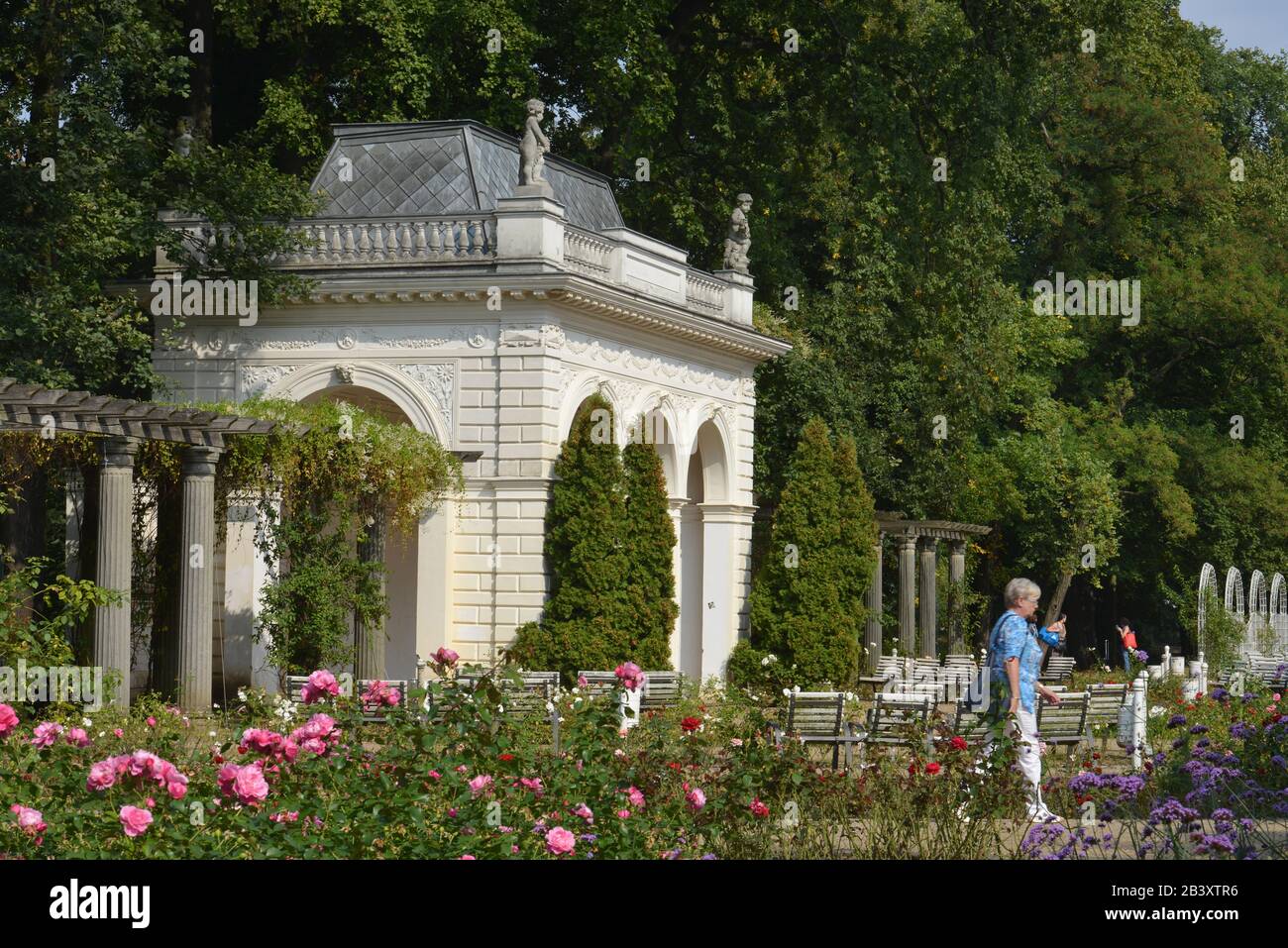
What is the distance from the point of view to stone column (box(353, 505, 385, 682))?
76.7 feet

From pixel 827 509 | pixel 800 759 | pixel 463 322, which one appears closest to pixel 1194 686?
pixel 827 509

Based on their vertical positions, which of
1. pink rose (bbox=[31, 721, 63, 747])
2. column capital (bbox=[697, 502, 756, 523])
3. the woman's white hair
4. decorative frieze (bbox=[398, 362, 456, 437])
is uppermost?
decorative frieze (bbox=[398, 362, 456, 437])

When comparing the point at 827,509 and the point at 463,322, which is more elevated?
the point at 463,322

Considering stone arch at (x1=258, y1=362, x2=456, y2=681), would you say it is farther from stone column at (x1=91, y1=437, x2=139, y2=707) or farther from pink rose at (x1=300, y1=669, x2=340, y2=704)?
pink rose at (x1=300, y1=669, x2=340, y2=704)

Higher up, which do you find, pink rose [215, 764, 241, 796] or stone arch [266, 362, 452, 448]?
stone arch [266, 362, 452, 448]

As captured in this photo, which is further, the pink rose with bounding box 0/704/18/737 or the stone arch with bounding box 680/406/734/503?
the stone arch with bounding box 680/406/734/503

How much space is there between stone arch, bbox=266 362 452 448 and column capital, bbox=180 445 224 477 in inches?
188

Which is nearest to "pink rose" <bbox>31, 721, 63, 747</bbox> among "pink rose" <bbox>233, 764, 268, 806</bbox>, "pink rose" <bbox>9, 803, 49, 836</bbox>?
"pink rose" <bbox>9, 803, 49, 836</bbox>

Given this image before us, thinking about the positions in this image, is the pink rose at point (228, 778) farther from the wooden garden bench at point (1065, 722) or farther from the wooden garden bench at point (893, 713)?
the wooden garden bench at point (1065, 722)

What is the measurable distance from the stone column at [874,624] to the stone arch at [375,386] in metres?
9.37

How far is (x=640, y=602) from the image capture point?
26.6m

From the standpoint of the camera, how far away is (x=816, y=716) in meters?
19.1

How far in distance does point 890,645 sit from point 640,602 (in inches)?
501

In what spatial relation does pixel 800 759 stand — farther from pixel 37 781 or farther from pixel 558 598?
pixel 558 598
